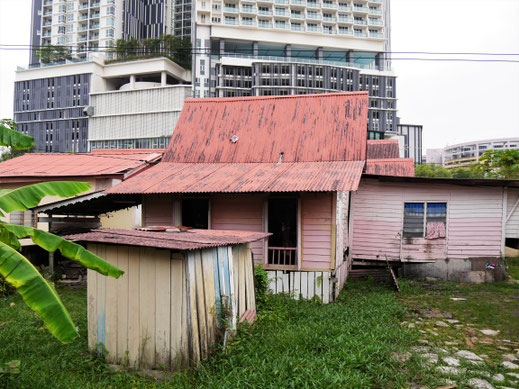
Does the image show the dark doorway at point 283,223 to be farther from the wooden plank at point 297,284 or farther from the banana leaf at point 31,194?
the banana leaf at point 31,194

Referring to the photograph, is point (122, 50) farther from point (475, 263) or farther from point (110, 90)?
point (475, 263)

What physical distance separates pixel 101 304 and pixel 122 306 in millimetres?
406

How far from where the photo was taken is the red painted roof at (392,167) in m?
18.2

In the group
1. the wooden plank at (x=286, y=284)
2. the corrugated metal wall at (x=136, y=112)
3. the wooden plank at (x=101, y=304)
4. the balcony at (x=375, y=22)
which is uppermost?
the balcony at (x=375, y=22)

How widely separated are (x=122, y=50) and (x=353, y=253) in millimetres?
67870

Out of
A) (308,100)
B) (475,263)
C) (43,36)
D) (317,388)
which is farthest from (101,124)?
(317,388)

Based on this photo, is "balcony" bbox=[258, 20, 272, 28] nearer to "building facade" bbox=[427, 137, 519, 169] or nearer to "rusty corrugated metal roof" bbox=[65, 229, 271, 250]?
"rusty corrugated metal roof" bbox=[65, 229, 271, 250]

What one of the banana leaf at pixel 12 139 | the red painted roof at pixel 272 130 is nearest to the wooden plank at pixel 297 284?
the red painted roof at pixel 272 130

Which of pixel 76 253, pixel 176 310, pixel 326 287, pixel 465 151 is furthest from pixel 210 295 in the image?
pixel 465 151

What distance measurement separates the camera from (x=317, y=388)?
484 cm

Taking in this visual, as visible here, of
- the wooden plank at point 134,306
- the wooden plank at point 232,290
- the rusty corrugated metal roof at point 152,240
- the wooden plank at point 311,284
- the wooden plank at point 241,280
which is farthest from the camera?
the wooden plank at point 311,284

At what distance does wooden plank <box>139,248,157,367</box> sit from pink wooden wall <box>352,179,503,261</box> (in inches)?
366

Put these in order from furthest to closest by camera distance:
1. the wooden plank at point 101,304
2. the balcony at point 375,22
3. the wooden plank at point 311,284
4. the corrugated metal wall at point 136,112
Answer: the balcony at point 375,22 → the corrugated metal wall at point 136,112 → the wooden plank at point 311,284 → the wooden plank at point 101,304

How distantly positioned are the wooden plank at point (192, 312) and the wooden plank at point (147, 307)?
0.56m
